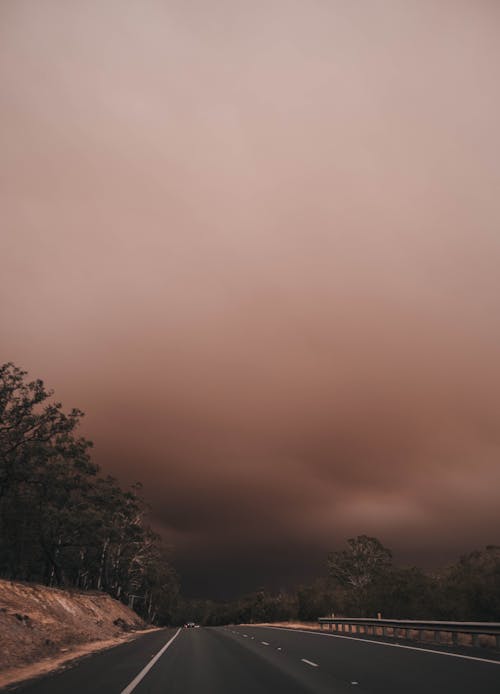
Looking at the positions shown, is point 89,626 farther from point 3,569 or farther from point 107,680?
point 3,569

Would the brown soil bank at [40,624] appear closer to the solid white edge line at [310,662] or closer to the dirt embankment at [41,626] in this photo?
the dirt embankment at [41,626]

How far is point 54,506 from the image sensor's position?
51.3 m


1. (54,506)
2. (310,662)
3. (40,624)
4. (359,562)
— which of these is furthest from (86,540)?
(359,562)

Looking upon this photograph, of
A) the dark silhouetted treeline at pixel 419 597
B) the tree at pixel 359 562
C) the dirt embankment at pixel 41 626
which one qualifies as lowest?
the dirt embankment at pixel 41 626

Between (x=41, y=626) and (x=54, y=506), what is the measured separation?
2342 cm

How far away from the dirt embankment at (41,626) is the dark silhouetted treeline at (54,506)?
23.1 ft

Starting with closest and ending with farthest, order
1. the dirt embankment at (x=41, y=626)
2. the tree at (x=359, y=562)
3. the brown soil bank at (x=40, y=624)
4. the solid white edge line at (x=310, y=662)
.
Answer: the solid white edge line at (x=310, y=662), the dirt embankment at (x=41, y=626), the brown soil bank at (x=40, y=624), the tree at (x=359, y=562)

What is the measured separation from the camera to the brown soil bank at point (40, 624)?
2164cm

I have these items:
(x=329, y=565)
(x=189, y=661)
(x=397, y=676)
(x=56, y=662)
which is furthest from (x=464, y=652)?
(x=329, y=565)

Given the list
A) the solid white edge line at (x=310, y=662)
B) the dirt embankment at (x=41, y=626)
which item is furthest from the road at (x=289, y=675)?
the dirt embankment at (x=41, y=626)

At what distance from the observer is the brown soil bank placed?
71.0 ft

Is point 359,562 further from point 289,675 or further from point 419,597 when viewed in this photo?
point 289,675

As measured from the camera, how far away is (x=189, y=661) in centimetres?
1898

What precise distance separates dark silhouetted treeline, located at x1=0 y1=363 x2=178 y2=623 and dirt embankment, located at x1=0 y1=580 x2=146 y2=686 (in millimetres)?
7044
